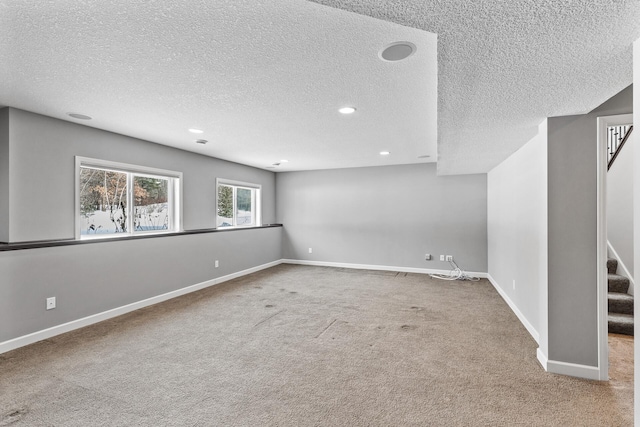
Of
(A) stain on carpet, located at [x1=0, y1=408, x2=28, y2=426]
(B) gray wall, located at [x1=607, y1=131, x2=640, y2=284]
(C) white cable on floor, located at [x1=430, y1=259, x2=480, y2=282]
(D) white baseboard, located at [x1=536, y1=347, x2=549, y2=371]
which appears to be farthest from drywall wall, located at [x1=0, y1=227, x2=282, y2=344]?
(B) gray wall, located at [x1=607, y1=131, x2=640, y2=284]

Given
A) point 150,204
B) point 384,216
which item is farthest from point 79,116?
point 384,216

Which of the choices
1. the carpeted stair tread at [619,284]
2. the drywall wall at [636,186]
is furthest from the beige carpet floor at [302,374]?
the carpeted stair tread at [619,284]

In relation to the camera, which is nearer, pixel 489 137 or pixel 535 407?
pixel 535 407

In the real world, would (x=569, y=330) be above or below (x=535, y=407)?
above

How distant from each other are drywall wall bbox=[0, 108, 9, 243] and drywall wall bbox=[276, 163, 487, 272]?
492cm

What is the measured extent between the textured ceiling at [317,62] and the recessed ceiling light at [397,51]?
0.05m

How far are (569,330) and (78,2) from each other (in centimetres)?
376

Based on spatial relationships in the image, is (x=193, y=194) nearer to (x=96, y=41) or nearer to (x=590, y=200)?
(x=96, y=41)

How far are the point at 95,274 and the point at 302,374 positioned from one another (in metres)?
2.76

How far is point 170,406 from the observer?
192cm

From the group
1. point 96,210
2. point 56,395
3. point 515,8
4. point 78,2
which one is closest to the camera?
point 515,8

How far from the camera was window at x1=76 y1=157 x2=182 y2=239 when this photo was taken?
3572 millimetres

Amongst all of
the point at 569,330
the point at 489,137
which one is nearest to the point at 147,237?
the point at 489,137

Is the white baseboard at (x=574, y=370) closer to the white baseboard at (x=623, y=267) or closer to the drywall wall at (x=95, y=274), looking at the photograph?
the white baseboard at (x=623, y=267)
